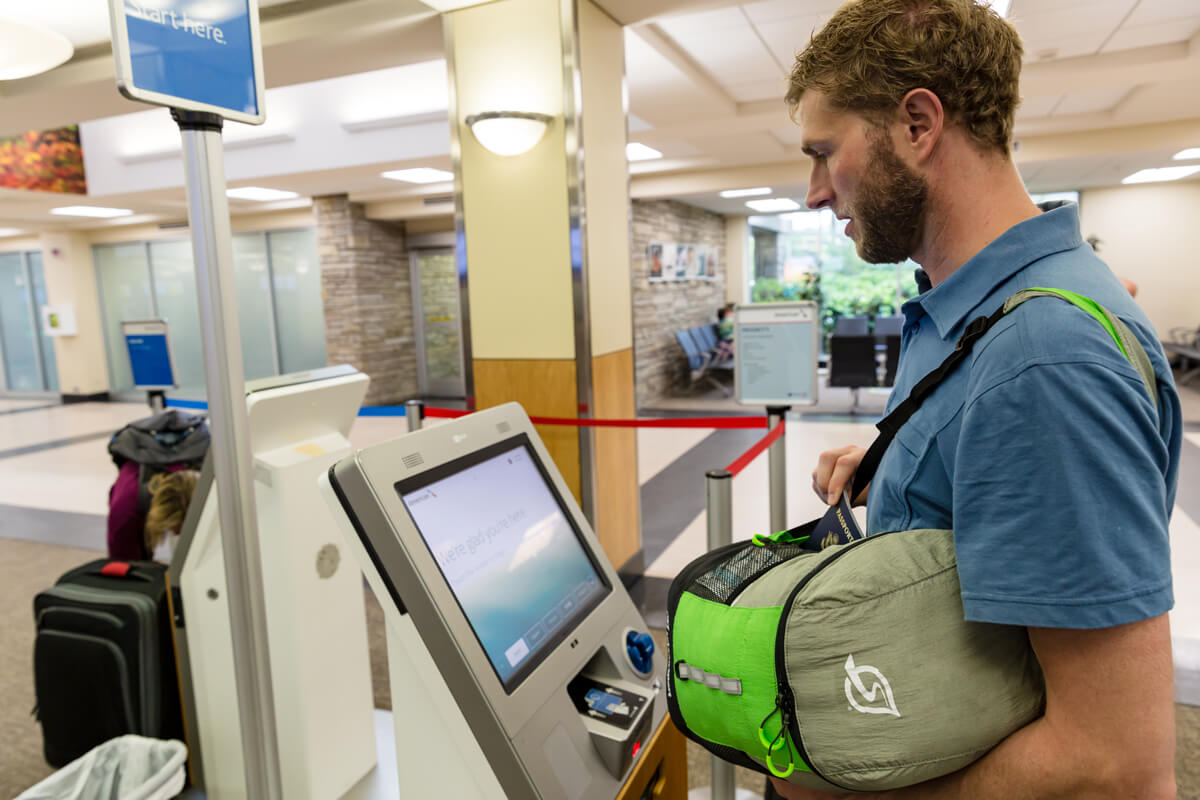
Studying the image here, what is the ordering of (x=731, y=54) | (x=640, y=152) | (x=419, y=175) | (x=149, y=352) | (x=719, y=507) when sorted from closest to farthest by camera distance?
(x=719, y=507)
(x=149, y=352)
(x=731, y=54)
(x=640, y=152)
(x=419, y=175)

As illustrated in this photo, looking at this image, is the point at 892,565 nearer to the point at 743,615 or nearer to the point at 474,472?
the point at 743,615

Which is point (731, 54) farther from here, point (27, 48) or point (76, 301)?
point (76, 301)

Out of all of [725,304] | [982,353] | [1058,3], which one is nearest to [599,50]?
[1058,3]

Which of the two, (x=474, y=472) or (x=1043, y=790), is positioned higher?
(x=474, y=472)

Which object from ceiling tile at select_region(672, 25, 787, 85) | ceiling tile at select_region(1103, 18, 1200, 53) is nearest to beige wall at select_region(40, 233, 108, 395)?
ceiling tile at select_region(672, 25, 787, 85)

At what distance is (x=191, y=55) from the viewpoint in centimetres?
100

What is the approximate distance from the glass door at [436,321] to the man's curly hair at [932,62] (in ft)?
33.5

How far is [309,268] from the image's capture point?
10922 mm

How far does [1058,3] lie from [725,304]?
9120 millimetres

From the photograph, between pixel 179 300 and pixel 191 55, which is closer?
pixel 191 55

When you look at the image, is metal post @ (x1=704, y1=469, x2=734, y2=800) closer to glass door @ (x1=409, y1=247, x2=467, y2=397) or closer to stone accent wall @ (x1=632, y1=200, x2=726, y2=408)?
stone accent wall @ (x1=632, y1=200, x2=726, y2=408)

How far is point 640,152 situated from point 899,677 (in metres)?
A: 7.34

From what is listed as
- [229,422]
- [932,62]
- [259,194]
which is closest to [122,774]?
[229,422]

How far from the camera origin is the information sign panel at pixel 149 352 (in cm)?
407
